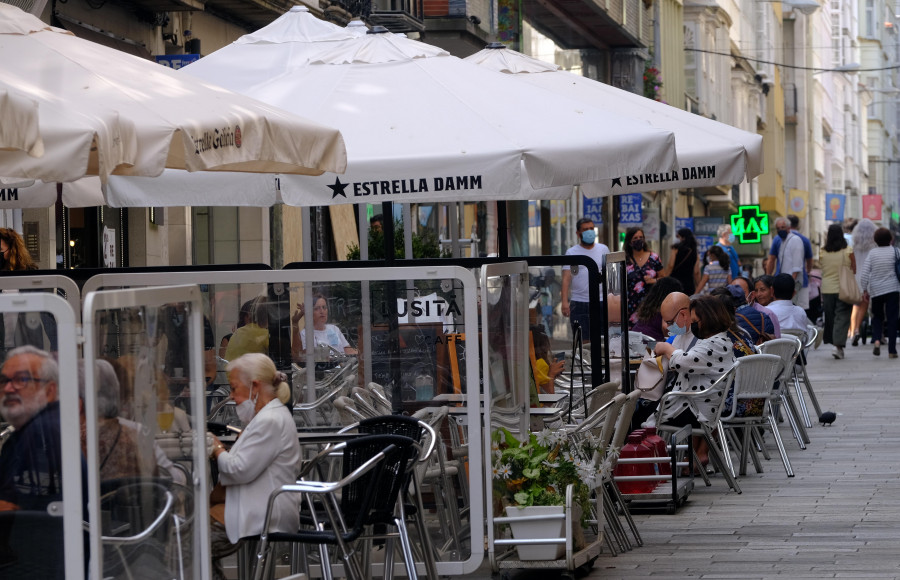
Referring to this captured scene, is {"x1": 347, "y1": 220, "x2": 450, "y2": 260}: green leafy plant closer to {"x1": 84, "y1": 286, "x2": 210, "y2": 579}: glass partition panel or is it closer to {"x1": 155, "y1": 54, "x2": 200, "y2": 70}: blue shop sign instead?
{"x1": 155, "y1": 54, "x2": 200, "y2": 70}: blue shop sign

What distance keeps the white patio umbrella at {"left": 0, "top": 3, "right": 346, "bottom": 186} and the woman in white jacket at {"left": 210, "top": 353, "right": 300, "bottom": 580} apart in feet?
3.40

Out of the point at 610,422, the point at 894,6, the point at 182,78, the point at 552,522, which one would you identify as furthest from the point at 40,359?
the point at 894,6

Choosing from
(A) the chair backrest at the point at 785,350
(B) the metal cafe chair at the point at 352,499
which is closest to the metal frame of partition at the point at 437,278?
(B) the metal cafe chair at the point at 352,499

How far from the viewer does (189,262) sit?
20.6 metres

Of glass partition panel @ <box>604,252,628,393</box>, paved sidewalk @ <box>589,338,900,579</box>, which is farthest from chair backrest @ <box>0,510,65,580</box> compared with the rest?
glass partition panel @ <box>604,252,628,393</box>

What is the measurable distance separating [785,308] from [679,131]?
5.69m

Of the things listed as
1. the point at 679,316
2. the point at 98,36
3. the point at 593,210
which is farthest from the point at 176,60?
the point at 593,210

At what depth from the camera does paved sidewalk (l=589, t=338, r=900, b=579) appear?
8.94 m

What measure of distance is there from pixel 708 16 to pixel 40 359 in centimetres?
5217

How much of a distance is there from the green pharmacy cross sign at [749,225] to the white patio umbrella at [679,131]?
1076 inches

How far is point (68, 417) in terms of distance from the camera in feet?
16.4

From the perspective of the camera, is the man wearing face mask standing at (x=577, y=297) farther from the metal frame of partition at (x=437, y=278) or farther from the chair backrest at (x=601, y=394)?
the metal frame of partition at (x=437, y=278)

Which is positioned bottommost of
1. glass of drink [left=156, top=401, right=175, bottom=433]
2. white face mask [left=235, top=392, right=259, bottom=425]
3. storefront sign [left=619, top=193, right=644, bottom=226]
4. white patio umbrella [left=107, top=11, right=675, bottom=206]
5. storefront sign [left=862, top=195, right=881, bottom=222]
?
white face mask [left=235, top=392, right=259, bottom=425]

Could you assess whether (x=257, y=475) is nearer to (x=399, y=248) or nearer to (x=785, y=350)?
(x=785, y=350)
